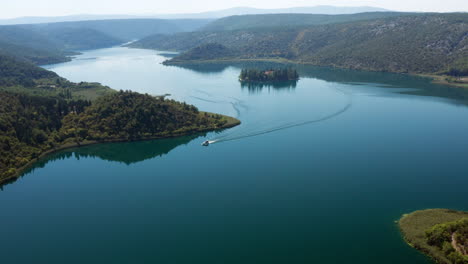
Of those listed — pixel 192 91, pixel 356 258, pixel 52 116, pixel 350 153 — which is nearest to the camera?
pixel 356 258

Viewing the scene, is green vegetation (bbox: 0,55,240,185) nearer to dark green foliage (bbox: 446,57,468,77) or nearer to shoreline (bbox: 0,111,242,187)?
shoreline (bbox: 0,111,242,187)

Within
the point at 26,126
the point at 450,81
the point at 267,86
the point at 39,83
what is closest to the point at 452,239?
the point at 26,126

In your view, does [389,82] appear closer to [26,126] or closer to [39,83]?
[26,126]

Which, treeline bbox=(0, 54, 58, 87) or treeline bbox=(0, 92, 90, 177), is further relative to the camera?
treeline bbox=(0, 54, 58, 87)

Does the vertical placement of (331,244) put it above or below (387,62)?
below

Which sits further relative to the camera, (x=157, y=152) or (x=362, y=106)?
(x=362, y=106)

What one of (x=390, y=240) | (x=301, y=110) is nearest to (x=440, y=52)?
(x=301, y=110)

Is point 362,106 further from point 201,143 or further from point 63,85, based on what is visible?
point 63,85

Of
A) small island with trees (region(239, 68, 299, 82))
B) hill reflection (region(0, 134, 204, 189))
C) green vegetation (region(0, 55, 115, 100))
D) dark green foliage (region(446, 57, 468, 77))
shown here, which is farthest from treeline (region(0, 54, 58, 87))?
dark green foliage (region(446, 57, 468, 77))
